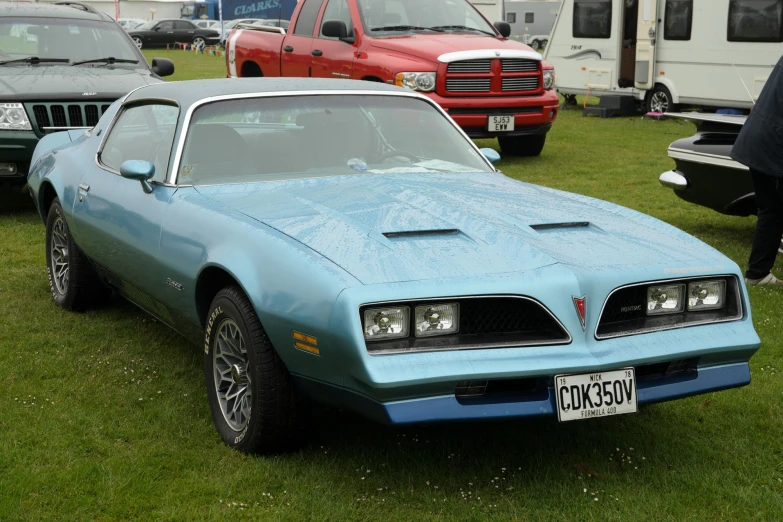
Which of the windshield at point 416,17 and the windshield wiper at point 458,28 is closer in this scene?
the windshield at point 416,17

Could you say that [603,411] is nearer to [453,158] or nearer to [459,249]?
[459,249]

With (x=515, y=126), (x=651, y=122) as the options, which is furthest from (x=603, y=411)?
(x=651, y=122)

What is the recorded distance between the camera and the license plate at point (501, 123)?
464 inches

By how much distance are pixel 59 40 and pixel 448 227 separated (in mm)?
7191

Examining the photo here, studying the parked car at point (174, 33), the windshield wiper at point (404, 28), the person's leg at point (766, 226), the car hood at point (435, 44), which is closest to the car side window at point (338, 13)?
the windshield wiper at point (404, 28)

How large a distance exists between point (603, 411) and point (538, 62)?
9214 millimetres

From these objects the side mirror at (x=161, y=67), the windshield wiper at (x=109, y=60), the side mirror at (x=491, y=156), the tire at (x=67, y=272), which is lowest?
the tire at (x=67, y=272)

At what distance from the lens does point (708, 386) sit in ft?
12.5

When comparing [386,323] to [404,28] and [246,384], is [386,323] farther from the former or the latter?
[404,28]

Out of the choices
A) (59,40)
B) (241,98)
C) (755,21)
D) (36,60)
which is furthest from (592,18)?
(241,98)

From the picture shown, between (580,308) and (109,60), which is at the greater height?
(109,60)

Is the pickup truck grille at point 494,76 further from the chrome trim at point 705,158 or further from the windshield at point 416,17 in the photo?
the chrome trim at point 705,158

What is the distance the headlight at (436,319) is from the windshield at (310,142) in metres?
1.58

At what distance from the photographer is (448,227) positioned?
3932 millimetres
